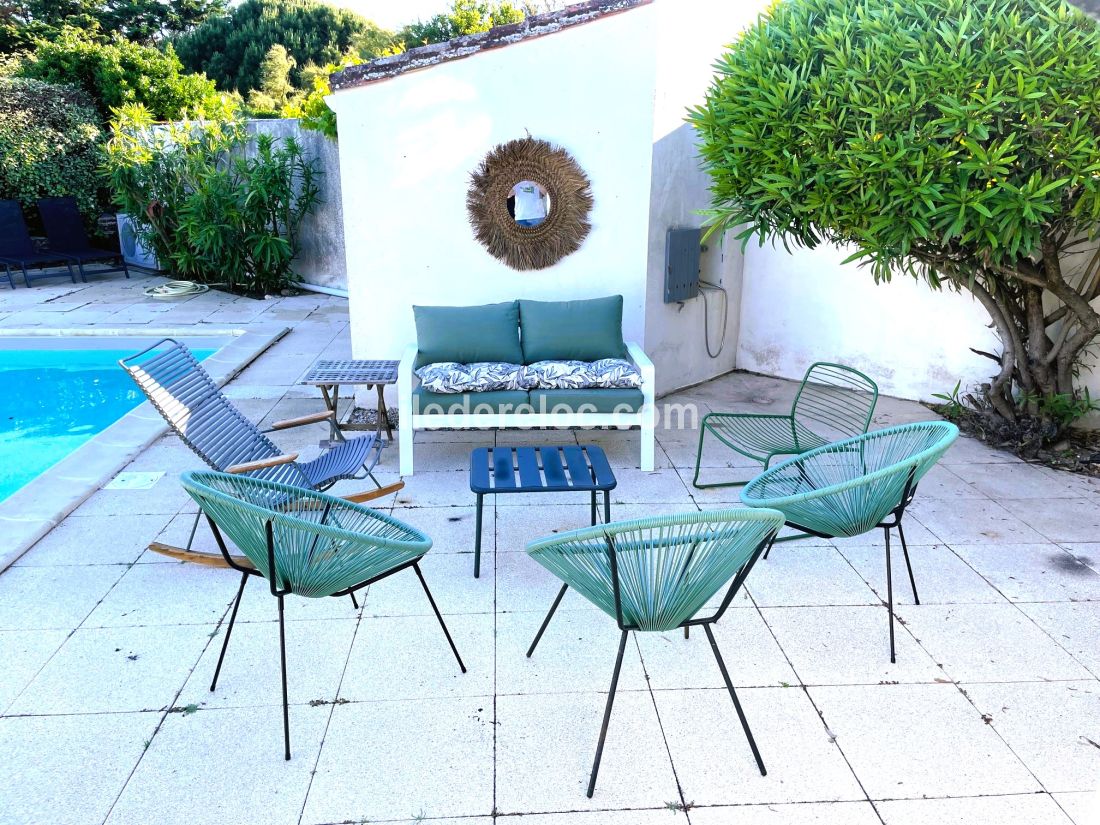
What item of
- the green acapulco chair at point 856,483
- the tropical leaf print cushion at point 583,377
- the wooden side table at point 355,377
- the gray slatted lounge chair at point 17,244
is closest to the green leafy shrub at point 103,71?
the gray slatted lounge chair at point 17,244

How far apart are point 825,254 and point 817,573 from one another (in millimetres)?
3920

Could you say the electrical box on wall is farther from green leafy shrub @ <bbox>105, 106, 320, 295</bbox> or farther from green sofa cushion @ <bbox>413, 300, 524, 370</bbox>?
green leafy shrub @ <bbox>105, 106, 320, 295</bbox>

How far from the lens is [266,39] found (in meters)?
23.9

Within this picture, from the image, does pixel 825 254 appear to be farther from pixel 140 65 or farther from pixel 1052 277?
pixel 140 65

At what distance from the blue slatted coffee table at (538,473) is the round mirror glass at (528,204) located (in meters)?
2.30

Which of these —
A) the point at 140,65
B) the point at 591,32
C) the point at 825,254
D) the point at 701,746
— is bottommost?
the point at 701,746

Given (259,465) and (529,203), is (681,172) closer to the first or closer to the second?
(529,203)

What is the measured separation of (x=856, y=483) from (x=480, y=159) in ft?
12.6

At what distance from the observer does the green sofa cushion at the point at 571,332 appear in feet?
18.1

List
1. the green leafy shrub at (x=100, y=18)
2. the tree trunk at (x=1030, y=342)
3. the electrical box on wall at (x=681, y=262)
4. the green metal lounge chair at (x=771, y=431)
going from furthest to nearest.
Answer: the green leafy shrub at (x=100, y=18)
the electrical box on wall at (x=681, y=262)
the tree trunk at (x=1030, y=342)
the green metal lounge chair at (x=771, y=431)

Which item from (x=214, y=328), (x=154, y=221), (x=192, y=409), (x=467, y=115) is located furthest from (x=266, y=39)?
(x=192, y=409)

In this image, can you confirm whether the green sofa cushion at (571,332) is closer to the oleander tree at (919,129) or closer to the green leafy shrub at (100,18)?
the oleander tree at (919,129)

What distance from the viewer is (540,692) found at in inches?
115

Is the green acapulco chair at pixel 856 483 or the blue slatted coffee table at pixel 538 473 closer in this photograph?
the green acapulco chair at pixel 856 483
